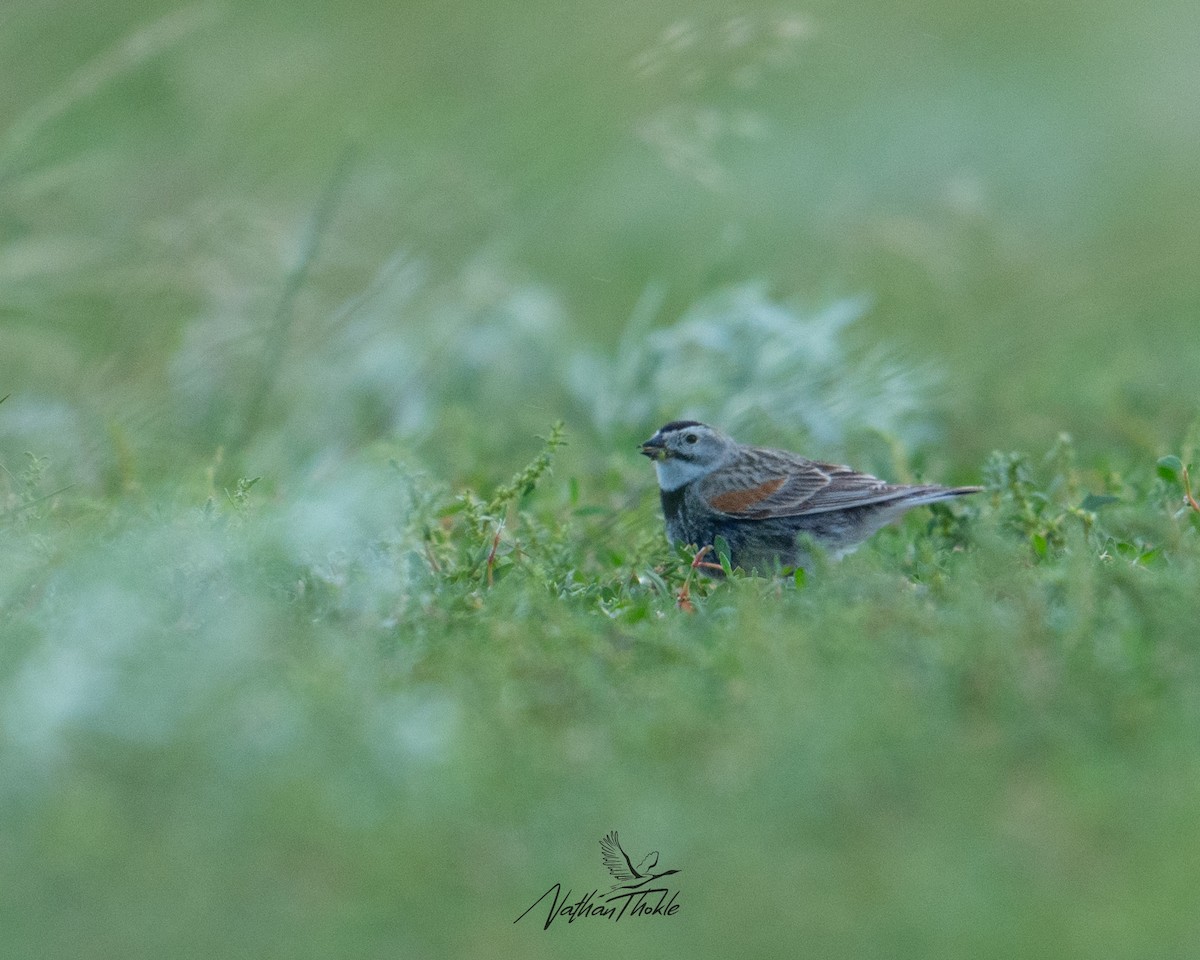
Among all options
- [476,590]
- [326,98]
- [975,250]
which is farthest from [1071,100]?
[476,590]

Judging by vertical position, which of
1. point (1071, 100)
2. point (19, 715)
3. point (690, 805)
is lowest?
point (690, 805)

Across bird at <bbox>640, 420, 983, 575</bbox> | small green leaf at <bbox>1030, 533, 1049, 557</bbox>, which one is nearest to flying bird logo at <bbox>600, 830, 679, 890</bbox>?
small green leaf at <bbox>1030, 533, 1049, 557</bbox>

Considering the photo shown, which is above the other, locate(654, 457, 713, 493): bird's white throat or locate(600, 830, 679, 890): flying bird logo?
locate(654, 457, 713, 493): bird's white throat

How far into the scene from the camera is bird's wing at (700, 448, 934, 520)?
573 cm

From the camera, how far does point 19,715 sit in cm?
354

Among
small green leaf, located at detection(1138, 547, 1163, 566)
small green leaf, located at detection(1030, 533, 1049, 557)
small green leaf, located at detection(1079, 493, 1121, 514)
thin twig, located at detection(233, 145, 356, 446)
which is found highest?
thin twig, located at detection(233, 145, 356, 446)

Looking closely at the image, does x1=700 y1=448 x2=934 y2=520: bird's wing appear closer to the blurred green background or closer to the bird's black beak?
the bird's black beak

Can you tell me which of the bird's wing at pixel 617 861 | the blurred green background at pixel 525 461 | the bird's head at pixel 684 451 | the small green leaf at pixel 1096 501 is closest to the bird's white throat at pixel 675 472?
the bird's head at pixel 684 451

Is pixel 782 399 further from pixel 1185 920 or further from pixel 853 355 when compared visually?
pixel 1185 920

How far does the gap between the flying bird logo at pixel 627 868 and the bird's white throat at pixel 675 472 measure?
2.64 meters

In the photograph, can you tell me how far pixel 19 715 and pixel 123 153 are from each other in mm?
5232

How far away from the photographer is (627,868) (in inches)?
126

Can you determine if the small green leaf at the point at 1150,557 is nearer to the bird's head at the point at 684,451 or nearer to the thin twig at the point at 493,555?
the bird's head at the point at 684,451
